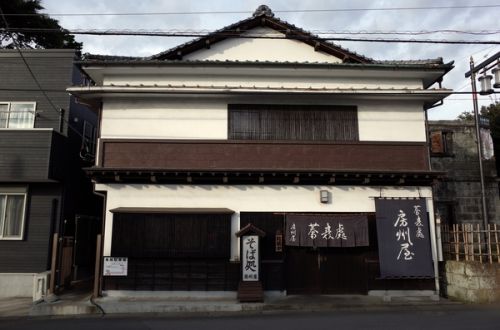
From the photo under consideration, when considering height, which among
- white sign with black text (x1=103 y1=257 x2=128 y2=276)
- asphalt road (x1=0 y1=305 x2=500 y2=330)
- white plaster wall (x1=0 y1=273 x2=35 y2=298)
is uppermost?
white sign with black text (x1=103 y1=257 x2=128 y2=276)

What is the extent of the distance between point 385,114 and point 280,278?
672cm

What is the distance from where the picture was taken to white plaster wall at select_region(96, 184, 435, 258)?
1376 centimetres

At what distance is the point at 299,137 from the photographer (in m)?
14.5

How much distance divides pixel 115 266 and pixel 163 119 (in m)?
5.05

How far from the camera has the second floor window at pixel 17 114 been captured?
52.6 ft

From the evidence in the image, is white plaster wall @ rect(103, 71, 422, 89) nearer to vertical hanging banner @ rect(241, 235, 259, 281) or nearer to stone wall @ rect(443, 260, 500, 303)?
vertical hanging banner @ rect(241, 235, 259, 281)

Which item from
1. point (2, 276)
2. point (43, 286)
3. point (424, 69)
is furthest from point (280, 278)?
point (2, 276)

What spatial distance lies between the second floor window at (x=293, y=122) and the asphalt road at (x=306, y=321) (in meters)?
→ 5.85

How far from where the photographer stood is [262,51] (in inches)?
625

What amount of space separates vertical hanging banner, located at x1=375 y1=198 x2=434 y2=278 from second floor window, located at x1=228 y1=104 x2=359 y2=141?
2726 millimetres

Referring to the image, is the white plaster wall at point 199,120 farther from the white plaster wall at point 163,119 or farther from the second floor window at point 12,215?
the second floor window at point 12,215

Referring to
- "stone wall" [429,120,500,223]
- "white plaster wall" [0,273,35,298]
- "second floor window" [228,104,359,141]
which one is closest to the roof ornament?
"second floor window" [228,104,359,141]

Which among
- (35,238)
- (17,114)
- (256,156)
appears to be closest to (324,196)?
(256,156)

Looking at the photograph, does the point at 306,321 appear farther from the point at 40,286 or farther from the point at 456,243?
the point at 40,286
